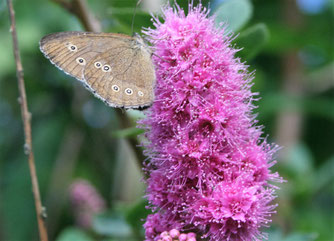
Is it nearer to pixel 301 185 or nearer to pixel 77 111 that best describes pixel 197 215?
pixel 301 185

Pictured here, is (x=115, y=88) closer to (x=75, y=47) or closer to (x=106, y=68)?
(x=106, y=68)

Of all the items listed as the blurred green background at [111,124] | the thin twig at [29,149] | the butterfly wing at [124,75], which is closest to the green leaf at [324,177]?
the blurred green background at [111,124]

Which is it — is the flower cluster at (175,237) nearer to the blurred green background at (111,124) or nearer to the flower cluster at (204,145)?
the flower cluster at (204,145)

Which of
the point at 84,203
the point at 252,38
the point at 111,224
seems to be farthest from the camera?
the point at 84,203

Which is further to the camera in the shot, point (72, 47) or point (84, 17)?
point (84, 17)

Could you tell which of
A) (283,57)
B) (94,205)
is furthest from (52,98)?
(283,57)

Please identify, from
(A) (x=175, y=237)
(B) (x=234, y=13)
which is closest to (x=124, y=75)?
(B) (x=234, y=13)

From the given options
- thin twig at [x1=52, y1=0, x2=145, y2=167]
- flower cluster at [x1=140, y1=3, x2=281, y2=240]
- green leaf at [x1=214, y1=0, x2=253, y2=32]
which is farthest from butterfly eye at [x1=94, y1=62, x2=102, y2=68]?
green leaf at [x1=214, y1=0, x2=253, y2=32]
